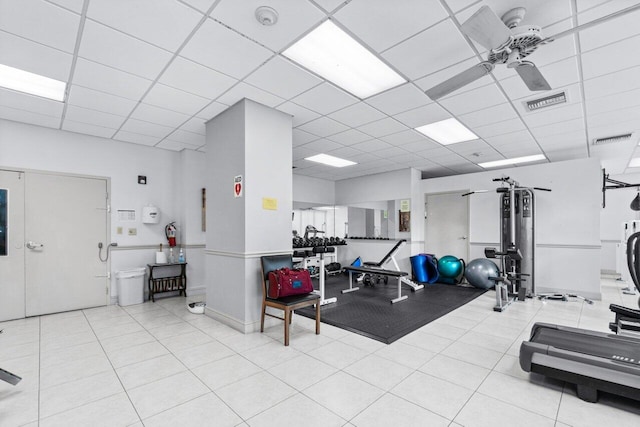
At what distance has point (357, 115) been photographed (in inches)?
166

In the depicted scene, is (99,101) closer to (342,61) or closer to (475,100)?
(342,61)

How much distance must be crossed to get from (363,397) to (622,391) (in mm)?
1847

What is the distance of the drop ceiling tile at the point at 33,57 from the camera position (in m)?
2.59

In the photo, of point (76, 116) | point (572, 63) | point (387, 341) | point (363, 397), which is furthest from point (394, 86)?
point (76, 116)

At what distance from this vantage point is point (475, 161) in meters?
6.86

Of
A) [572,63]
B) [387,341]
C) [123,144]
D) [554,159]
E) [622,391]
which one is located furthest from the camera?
[554,159]

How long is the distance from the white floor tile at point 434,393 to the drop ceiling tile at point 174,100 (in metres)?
3.85

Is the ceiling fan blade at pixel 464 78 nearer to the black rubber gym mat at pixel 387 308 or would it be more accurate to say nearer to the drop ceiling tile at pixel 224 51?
the drop ceiling tile at pixel 224 51

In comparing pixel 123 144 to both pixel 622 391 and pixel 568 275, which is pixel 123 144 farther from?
pixel 568 275

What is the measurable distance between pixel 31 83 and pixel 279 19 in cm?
326

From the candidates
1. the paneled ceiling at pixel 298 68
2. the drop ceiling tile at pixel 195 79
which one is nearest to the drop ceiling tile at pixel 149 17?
the paneled ceiling at pixel 298 68

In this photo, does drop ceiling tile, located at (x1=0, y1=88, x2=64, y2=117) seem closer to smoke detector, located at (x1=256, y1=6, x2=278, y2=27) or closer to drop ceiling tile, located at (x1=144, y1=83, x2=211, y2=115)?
drop ceiling tile, located at (x1=144, y1=83, x2=211, y2=115)

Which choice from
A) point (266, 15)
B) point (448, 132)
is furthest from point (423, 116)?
point (266, 15)

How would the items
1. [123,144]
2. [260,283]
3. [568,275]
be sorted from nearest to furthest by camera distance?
1. [260,283]
2. [123,144]
3. [568,275]
